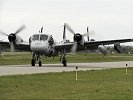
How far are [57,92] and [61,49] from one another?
29.0 m

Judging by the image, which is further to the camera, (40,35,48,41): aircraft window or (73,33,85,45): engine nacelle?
(40,35,48,41): aircraft window

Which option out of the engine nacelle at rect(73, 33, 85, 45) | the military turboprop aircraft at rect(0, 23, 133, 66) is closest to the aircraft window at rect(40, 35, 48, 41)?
Result: the military turboprop aircraft at rect(0, 23, 133, 66)

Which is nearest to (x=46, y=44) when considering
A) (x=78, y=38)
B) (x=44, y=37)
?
(x=44, y=37)

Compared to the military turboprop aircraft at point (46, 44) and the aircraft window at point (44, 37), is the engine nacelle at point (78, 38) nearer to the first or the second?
the military turboprop aircraft at point (46, 44)

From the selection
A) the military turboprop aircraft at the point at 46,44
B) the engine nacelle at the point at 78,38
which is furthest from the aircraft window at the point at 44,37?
the engine nacelle at the point at 78,38

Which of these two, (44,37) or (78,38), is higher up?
(44,37)

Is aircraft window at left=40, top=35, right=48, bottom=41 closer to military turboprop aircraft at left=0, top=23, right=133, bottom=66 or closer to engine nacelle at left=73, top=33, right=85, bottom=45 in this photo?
military turboprop aircraft at left=0, top=23, right=133, bottom=66

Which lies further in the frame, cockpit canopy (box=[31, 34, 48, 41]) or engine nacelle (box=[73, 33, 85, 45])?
cockpit canopy (box=[31, 34, 48, 41])

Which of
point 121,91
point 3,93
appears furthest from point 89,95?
point 3,93

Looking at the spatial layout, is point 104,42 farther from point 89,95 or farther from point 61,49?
point 89,95

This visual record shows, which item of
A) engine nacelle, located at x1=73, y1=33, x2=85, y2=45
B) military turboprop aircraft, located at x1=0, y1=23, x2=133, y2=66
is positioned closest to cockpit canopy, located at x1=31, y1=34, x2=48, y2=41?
military turboprop aircraft, located at x1=0, y1=23, x2=133, y2=66

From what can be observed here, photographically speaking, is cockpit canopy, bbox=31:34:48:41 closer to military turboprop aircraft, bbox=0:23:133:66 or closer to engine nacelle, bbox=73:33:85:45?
military turboprop aircraft, bbox=0:23:133:66

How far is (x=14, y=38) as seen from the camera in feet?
145

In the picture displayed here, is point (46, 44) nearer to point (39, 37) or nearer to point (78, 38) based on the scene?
point (39, 37)
